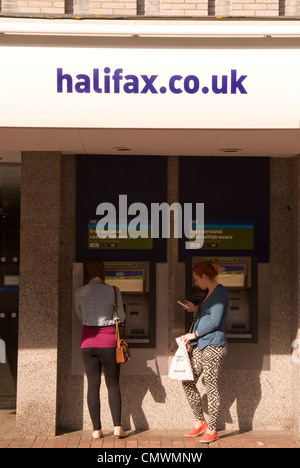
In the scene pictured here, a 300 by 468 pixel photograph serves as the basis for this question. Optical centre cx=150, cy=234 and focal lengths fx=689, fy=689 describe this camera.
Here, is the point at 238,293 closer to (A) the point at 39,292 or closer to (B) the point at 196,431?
(B) the point at 196,431

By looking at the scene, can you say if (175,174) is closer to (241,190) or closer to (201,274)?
(241,190)

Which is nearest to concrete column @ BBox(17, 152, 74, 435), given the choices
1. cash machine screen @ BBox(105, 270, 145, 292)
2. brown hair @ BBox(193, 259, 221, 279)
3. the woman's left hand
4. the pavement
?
the pavement

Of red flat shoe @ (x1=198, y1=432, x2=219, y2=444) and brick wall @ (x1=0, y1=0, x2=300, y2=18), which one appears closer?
red flat shoe @ (x1=198, y1=432, x2=219, y2=444)

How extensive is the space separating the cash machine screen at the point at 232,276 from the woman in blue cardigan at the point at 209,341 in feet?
0.97

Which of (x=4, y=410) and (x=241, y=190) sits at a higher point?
(x=241, y=190)

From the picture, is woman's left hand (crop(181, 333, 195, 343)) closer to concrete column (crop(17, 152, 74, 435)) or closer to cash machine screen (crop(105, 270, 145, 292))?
cash machine screen (crop(105, 270, 145, 292))

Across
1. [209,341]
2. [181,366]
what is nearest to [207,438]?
[181,366]

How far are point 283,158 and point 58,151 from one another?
7.64 feet

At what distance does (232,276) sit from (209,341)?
798 millimetres

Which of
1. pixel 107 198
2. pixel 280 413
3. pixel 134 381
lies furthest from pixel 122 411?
pixel 107 198

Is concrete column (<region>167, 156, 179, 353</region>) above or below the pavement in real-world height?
above

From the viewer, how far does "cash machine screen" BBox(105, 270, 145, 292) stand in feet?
22.9

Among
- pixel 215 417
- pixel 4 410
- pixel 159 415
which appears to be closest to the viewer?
pixel 215 417

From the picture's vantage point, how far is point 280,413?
7.09m
